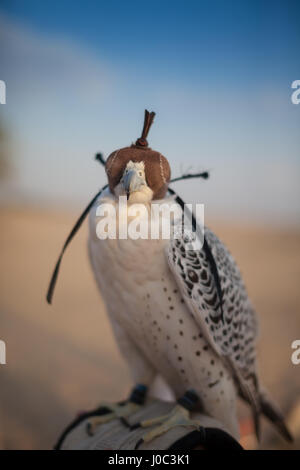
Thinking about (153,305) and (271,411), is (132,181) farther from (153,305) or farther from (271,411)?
(271,411)

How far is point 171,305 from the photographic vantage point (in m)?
0.78

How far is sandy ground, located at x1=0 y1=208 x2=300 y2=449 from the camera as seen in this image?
159 cm

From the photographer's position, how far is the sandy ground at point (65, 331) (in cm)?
159

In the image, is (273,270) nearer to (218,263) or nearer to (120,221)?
(218,263)

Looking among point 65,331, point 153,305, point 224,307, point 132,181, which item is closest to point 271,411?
point 224,307

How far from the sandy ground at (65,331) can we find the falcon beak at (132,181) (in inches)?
30.4

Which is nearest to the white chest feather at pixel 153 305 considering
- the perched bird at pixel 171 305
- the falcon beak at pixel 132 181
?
the perched bird at pixel 171 305

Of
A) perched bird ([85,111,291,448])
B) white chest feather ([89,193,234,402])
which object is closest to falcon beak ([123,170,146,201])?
perched bird ([85,111,291,448])

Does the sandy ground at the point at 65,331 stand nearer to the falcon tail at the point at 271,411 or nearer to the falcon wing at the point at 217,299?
the falcon tail at the point at 271,411

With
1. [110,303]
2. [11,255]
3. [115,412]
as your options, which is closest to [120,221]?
[110,303]

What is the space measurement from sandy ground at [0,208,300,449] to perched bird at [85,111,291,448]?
55 centimetres

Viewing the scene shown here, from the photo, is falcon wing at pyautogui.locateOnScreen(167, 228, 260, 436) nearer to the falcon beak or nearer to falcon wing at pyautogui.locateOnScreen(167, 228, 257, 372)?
falcon wing at pyautogui.locateOnScreen(167, 228, 257, 372)

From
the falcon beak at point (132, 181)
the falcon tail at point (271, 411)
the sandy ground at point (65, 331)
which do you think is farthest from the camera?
the sandy ground at point (65, 331)

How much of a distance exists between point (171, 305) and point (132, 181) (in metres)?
0.26
